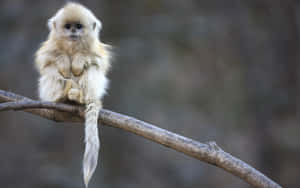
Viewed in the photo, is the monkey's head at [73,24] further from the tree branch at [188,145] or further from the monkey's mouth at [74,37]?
the tree branch at [188,145]

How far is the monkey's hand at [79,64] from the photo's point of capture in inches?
161

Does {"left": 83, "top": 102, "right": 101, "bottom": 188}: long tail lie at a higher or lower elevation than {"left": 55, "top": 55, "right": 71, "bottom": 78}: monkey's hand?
lower

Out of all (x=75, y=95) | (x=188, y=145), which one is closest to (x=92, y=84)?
(x=75, y=95)

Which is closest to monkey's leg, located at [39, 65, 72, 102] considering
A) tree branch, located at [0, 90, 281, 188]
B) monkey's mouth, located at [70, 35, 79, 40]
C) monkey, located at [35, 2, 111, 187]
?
monkey, located at [35, 2, 111, 187]

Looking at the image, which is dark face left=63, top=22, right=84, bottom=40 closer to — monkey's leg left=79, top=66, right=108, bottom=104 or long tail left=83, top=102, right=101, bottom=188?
monkey's leg left=79, top=66, right=108, bottom=104

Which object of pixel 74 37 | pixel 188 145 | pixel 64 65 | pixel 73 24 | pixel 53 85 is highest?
pixel 73 24

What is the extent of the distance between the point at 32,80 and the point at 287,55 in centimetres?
488

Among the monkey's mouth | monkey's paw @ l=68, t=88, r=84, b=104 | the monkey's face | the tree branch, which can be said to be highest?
the monkey's face

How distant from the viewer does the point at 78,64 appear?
4113 mm

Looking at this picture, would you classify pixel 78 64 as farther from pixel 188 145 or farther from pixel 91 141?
pixel 188 145

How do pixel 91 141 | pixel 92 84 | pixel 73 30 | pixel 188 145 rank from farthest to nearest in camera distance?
pixel 73 30
pixel 92 84
pixel 91 141
pixel 188 145

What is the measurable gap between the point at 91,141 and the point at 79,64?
81 cm

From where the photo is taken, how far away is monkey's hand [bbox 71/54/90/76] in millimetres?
4094

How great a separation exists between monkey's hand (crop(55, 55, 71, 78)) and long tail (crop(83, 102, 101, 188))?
1.27 feet
